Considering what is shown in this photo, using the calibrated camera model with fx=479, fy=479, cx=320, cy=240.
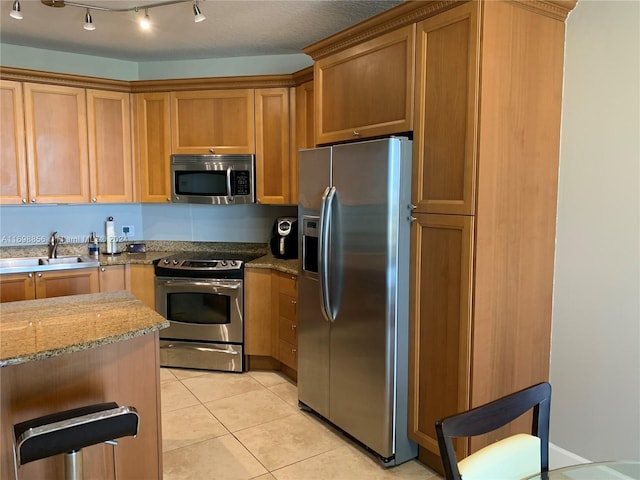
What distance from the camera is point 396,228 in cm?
238

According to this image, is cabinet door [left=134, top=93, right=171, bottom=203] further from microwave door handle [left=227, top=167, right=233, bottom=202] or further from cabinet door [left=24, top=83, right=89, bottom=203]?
microwave door handle [left=227, top=167, right=233, bottom=202]

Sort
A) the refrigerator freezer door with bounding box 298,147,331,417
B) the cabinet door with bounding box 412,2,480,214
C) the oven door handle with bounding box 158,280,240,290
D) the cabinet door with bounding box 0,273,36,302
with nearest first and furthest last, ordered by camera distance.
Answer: the cabinet door with bounding box 412,2,480,214, the refrigerator freezer door with bounding box 298,147,331,417, the cabinet door with bounding box 0,273,36,302, the oven door handle with bounding box 158,280,240,290

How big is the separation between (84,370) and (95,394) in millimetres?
112

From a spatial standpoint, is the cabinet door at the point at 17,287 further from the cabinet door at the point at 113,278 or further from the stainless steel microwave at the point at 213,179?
the stainless steel microwave at the point at 213,179

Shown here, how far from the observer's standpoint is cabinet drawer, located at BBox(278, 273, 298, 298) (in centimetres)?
349

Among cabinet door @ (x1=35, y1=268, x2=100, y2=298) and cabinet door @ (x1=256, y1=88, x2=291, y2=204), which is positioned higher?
cabinet door @ (x1=256, y1=88, x2=291, y2=204)

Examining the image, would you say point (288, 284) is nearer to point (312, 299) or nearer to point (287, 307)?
point (287, 307)

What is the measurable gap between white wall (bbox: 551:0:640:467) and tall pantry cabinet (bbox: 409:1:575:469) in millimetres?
70

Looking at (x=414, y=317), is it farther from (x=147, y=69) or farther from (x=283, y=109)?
(x=147, y=69)

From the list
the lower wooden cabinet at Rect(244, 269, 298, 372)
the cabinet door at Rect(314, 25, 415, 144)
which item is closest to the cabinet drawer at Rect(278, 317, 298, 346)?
the lower wooden cabinet at Rect(244, 269, 298, 372)

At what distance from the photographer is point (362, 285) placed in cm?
254

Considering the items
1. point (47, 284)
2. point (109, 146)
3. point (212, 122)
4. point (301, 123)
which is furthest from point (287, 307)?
point (109, 146)

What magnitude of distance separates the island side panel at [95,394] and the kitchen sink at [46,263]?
199cm

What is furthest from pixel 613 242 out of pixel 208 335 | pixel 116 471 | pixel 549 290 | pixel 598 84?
pixel 208 335
